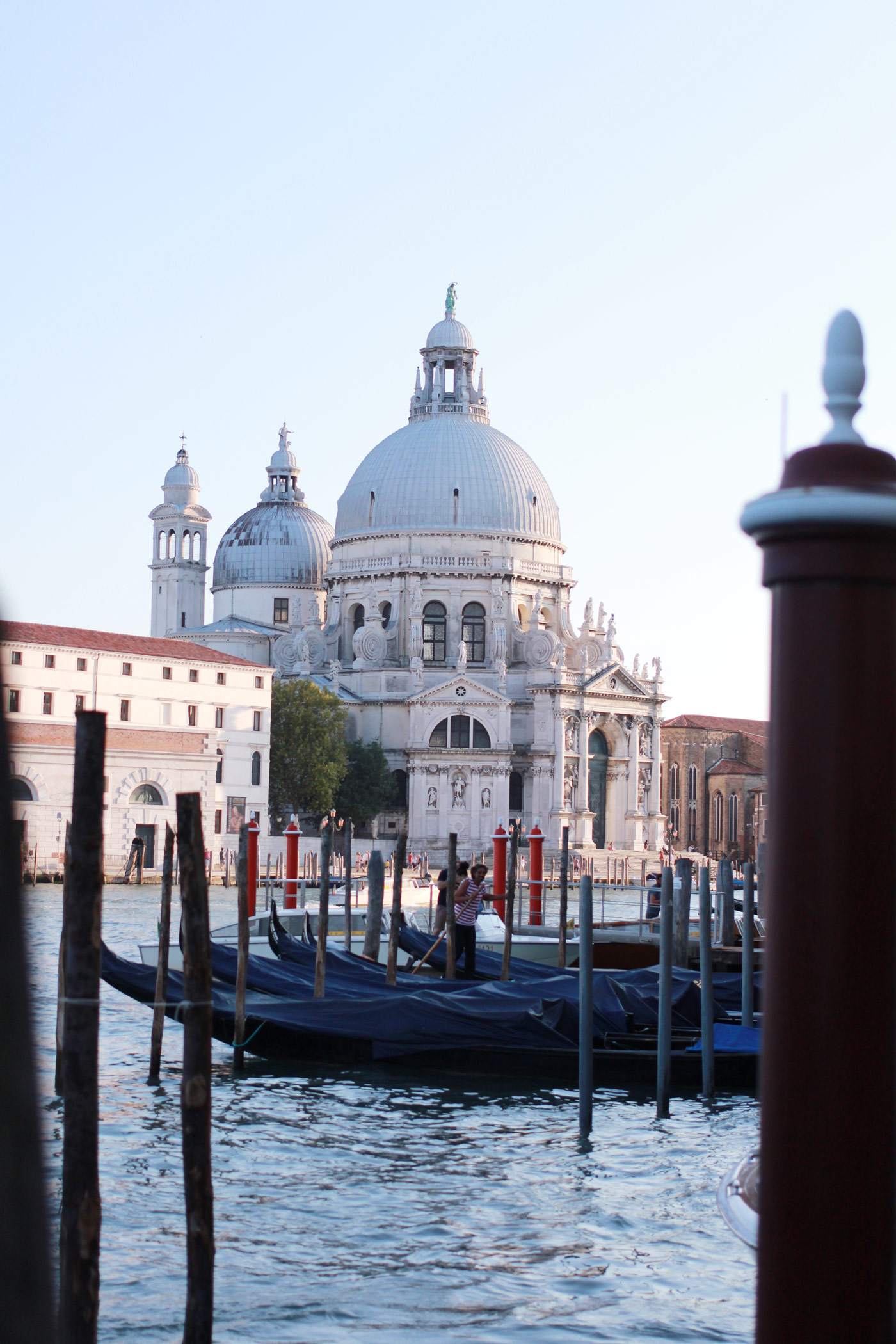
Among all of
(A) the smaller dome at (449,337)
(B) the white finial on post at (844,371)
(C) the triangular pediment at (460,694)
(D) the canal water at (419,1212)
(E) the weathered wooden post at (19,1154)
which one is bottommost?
(D) the canal water at (419,1212)

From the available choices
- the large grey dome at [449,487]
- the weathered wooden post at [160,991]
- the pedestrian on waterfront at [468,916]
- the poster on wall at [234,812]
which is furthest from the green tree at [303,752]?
the weathered wooden post at [160,991]

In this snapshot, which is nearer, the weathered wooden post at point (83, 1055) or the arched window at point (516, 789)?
the weathered wooden post at point (83, 1055)

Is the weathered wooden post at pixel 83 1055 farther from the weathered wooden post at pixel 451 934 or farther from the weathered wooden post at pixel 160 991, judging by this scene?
the weathered wooden post at pixel 451 934

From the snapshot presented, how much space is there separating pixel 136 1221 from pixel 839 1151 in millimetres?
7613

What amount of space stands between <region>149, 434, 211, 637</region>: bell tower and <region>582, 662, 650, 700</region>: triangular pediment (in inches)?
682

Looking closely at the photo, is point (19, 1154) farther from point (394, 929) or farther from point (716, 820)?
point (716, 820)

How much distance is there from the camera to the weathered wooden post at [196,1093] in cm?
641

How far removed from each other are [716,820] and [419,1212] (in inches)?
2549

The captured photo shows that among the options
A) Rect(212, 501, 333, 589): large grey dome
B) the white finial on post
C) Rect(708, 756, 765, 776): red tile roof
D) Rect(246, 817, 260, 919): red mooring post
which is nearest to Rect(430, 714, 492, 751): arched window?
Rect(212, 501, 333, 589): large grey dome

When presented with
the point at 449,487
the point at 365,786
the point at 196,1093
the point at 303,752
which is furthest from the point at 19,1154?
the point at 449,487

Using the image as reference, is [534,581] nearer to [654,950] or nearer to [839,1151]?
[654,950]

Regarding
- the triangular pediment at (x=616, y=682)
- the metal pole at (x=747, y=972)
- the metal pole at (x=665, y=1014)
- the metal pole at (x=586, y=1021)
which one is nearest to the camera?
the metal pole at (x=586, y=1021)

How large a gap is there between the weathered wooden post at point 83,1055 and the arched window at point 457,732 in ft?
173

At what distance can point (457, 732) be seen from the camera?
59.7 metres
